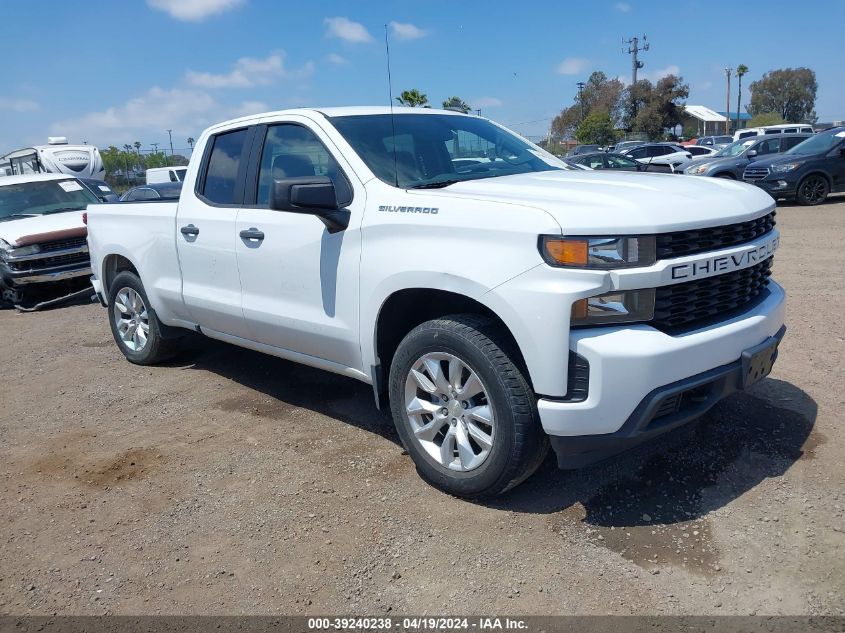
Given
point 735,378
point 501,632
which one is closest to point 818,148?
point 735,378

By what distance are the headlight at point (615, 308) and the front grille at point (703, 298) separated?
0.06 m

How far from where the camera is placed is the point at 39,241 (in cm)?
962

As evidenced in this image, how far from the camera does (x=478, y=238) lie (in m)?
3.20

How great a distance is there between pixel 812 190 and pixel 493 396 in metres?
15.4

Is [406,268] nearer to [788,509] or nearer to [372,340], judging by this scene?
[372,340]

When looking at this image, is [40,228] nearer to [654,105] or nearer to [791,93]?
[654,105]

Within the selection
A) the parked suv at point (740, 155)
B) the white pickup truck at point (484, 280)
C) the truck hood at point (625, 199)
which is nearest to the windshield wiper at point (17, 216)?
the white pickup truck at point (484, 280)

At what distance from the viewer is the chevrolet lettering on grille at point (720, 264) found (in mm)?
3046

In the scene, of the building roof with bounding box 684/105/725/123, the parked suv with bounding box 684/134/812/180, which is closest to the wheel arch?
the parked suv with bounding box 684/134/812/180

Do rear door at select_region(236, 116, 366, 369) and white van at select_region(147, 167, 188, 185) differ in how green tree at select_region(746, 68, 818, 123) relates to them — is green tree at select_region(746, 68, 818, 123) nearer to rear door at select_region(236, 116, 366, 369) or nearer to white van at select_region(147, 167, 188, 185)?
white van at select_region(147, 167, 188, 185)

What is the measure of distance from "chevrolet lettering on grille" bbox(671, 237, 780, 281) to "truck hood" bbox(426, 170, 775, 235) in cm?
16

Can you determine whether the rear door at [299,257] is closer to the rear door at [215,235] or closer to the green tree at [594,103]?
the rear door at [215,235]

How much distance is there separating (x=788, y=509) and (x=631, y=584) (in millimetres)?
951

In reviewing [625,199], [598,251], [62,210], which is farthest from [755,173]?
[598,251]
